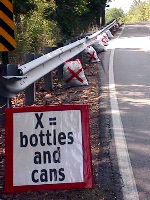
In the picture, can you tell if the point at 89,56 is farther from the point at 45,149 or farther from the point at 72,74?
the point at 45,149

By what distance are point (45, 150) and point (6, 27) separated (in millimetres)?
2723

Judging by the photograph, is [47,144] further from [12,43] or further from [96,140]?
[12,43]

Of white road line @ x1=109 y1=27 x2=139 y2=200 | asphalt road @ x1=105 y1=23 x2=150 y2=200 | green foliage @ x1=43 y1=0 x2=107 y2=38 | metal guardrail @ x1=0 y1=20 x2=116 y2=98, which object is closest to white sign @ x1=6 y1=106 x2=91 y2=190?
white road line @ x1=109 y1=27 x2=139 y2=200

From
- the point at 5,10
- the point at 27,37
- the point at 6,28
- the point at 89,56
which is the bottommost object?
the point at 6,28

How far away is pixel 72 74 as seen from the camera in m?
9.42

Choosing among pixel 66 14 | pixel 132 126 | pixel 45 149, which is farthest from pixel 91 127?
pixel 66 14

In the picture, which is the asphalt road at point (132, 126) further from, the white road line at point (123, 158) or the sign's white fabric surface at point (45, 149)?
the sign's white fabric surface at point (45, 149)

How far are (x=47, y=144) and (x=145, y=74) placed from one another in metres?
7.68

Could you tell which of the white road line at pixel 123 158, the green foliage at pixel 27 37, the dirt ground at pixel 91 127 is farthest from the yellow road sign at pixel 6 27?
the green foliage at pixel 27 37

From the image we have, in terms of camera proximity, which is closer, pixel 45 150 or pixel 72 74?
pixel 45 150

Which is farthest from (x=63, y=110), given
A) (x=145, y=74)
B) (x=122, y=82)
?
(x=145, y=74)

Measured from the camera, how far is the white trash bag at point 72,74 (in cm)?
945

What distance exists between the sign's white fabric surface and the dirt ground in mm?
120

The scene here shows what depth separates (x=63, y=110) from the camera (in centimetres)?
432
